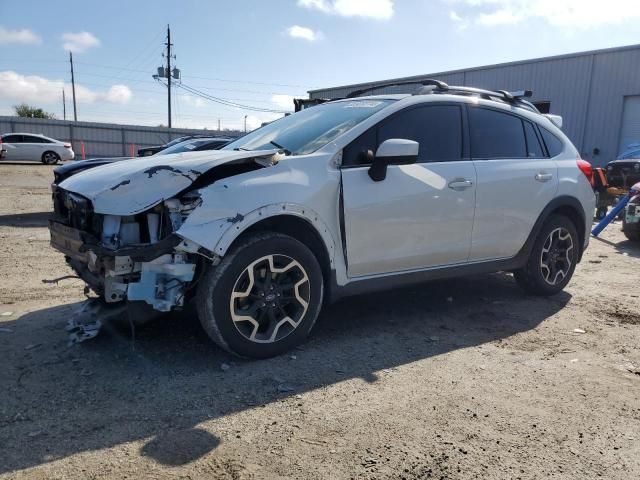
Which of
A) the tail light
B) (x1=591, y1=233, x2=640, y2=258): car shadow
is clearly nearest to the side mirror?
the tail light

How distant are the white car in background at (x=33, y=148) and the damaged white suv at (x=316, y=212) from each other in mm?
25774

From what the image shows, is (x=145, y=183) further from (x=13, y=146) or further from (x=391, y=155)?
(x=13, y=146)

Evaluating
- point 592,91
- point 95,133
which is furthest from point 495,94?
point 95,133

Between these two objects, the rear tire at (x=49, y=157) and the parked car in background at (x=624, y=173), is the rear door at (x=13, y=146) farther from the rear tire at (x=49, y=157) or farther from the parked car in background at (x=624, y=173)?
the parked car in background at (x=624, y=173)

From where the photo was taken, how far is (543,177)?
16.5 ft

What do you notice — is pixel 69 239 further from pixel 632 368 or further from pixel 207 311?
pixel 632 368

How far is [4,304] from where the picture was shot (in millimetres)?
4711

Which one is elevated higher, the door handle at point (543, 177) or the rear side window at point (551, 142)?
the rear side window at point (551, 142)

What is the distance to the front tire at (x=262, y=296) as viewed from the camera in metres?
3.34

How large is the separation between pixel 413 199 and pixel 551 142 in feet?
7.14

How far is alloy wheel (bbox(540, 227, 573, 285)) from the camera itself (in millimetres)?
5285

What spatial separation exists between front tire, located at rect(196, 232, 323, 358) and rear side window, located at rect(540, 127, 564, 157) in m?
3.03

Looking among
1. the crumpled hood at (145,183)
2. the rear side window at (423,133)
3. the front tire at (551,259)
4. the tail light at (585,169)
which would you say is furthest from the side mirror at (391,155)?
the tail light at (585,169)

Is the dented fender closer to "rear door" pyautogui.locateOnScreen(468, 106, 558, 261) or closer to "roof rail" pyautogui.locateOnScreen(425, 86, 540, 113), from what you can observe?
"rear door" pyautogui.locateOnScreen(468, 106, 558, 261)
